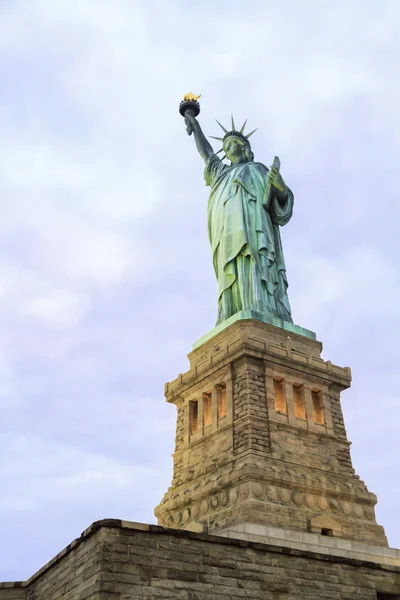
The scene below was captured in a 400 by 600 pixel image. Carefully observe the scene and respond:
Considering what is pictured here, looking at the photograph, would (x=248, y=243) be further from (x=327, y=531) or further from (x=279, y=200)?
(x=327, y=531)

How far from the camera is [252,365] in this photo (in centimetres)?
2358

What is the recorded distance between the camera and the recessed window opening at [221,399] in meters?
24.0

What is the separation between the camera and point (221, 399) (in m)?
24.5

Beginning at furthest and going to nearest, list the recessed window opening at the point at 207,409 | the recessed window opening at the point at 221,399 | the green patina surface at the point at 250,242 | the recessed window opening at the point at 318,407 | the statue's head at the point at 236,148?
1. the statue's head at the point at 236,148
2. the green patina surface at the point at 250,242
3. the recessed window opening at the point at 207,409
4. the recessed window opening at the point at 318,407
5. the recessed window opening at the point at 221,399

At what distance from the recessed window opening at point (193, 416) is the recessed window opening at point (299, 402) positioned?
370cm

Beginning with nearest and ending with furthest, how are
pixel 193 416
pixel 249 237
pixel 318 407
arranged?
pixel 318 407 < pixel 193 416 < pixel 249 237

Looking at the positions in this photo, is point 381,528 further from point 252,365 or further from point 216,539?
point 216,539

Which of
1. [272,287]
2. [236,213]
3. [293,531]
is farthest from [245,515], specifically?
[236,213]

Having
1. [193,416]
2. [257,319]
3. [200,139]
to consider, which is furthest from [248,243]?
[200,139]

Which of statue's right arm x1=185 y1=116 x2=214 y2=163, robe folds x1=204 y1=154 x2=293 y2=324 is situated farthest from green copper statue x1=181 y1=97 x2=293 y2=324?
statue's right arm x1=185 y1=116 x2=214 y2=163

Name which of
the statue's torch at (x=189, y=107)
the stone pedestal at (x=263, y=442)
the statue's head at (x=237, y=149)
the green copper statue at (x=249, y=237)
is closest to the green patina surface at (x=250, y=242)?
the green copper statue at (x=249, y=237)

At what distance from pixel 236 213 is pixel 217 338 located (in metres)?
5.80

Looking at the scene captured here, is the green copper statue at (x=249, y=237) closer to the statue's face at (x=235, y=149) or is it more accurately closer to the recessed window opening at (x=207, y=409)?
the statue's face at (x=235, y=149)

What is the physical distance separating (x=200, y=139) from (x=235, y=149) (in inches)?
98.8
